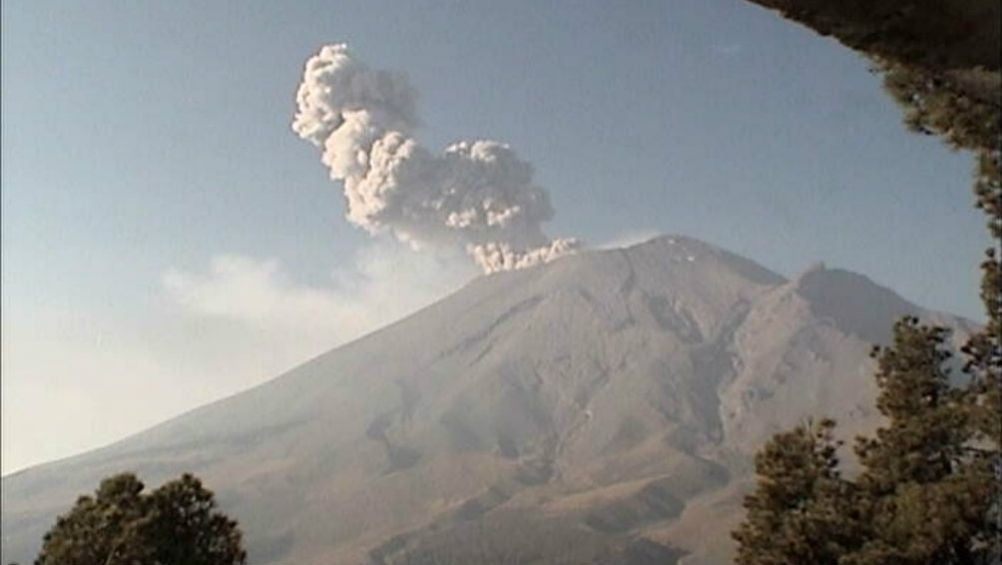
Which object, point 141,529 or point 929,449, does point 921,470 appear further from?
point 141,529

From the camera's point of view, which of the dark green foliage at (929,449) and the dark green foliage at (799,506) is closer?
the dark green foliage at (929,449)

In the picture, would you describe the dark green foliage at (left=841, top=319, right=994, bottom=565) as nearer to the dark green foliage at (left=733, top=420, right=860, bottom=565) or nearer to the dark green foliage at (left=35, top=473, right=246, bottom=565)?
the dark green foliage at (left=733, top=420, right=860, bottom=565)

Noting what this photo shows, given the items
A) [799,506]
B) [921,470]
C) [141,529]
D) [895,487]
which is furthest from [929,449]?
[141,529]

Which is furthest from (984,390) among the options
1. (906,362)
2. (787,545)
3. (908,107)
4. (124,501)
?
(124,501)

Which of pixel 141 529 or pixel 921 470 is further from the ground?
pixel 141 529

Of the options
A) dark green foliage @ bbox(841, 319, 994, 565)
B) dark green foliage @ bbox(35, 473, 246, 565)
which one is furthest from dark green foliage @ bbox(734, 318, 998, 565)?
dark green foliage @ bbox(35, 473, 246, 565)

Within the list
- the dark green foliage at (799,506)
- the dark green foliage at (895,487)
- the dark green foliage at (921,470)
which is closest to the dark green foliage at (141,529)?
the dark green foliage at (799,506)

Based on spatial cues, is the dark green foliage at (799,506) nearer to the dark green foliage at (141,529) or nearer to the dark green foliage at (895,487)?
the dark green foliage at (895,487)

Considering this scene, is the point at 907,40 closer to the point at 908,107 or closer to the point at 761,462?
the point at 908,107
